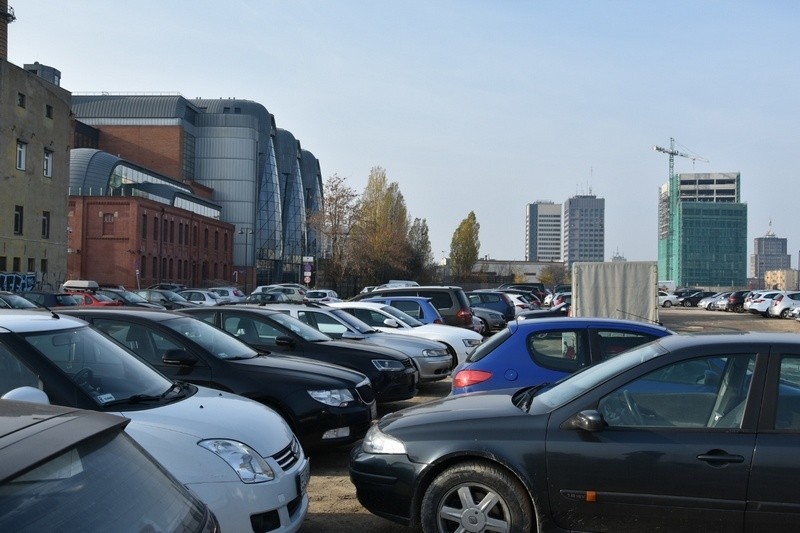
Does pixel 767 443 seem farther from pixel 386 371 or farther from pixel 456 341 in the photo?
pixel 456 341

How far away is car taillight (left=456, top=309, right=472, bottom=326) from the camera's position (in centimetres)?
1972

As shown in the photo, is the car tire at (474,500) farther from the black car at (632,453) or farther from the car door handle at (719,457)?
the car door handle at (719,457)

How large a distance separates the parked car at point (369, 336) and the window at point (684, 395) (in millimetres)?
8175

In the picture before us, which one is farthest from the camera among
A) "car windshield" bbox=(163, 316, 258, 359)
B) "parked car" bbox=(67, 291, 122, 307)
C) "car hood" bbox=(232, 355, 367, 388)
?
"parked car" bbox=(67, 291, 122, 307)

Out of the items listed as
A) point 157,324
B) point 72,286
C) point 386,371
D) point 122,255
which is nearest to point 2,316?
point 157,324

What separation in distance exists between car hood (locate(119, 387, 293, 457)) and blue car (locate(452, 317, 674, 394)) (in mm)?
2992

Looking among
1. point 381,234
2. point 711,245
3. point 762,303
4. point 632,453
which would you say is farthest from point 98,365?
point 711,245

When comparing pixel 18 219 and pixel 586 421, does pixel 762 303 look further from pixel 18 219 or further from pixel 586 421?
pixel 586 421

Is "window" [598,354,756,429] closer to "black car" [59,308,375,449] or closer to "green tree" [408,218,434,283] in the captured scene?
"black car" [59,308,375,449]

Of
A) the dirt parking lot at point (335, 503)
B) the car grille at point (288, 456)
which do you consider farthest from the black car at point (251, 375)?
the car grille at point (288, 456)

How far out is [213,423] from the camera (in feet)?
16.6

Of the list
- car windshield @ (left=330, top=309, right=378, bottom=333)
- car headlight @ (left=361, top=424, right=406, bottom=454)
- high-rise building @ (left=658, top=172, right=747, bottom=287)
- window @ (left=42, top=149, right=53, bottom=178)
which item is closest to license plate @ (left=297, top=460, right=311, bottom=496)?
car headlight @ (left=361, top=424, right=406, bottom=454)

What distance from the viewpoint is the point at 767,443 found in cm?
445

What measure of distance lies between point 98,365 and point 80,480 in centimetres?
345
